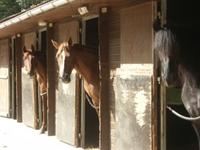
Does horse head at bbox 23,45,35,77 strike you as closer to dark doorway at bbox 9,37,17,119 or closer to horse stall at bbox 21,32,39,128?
horse stall at bbox 21,32,39,128

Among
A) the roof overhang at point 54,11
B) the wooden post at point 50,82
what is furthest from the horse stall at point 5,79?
the wooden post at point 50,82

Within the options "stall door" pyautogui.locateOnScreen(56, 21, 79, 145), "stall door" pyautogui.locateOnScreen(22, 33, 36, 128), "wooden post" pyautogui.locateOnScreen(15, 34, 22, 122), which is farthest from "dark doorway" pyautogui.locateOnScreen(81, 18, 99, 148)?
"wooden post" pyautogui.locateOnScreen(15, 34, 22, 122)

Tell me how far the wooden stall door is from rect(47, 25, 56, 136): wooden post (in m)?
3.45

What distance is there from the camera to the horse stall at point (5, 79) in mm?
15492

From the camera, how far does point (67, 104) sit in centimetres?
1028

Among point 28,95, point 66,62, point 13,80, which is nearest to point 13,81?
point 13,80

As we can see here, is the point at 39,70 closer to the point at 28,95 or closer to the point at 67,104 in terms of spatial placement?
the point at 28,95

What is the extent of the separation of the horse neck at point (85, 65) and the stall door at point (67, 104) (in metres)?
1.01

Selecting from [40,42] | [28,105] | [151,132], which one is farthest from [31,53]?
[151,132]

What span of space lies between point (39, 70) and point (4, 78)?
13.9ft

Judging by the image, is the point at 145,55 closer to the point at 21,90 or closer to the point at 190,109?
the point at 190,109

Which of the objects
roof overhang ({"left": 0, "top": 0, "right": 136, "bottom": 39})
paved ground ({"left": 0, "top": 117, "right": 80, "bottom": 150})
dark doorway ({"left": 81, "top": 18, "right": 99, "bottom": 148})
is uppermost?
roof overhang ({"left": 0, "top": 0, "right": 136, "bottom": 39})

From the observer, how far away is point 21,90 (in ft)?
46.8

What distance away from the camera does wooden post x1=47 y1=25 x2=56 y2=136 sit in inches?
442
